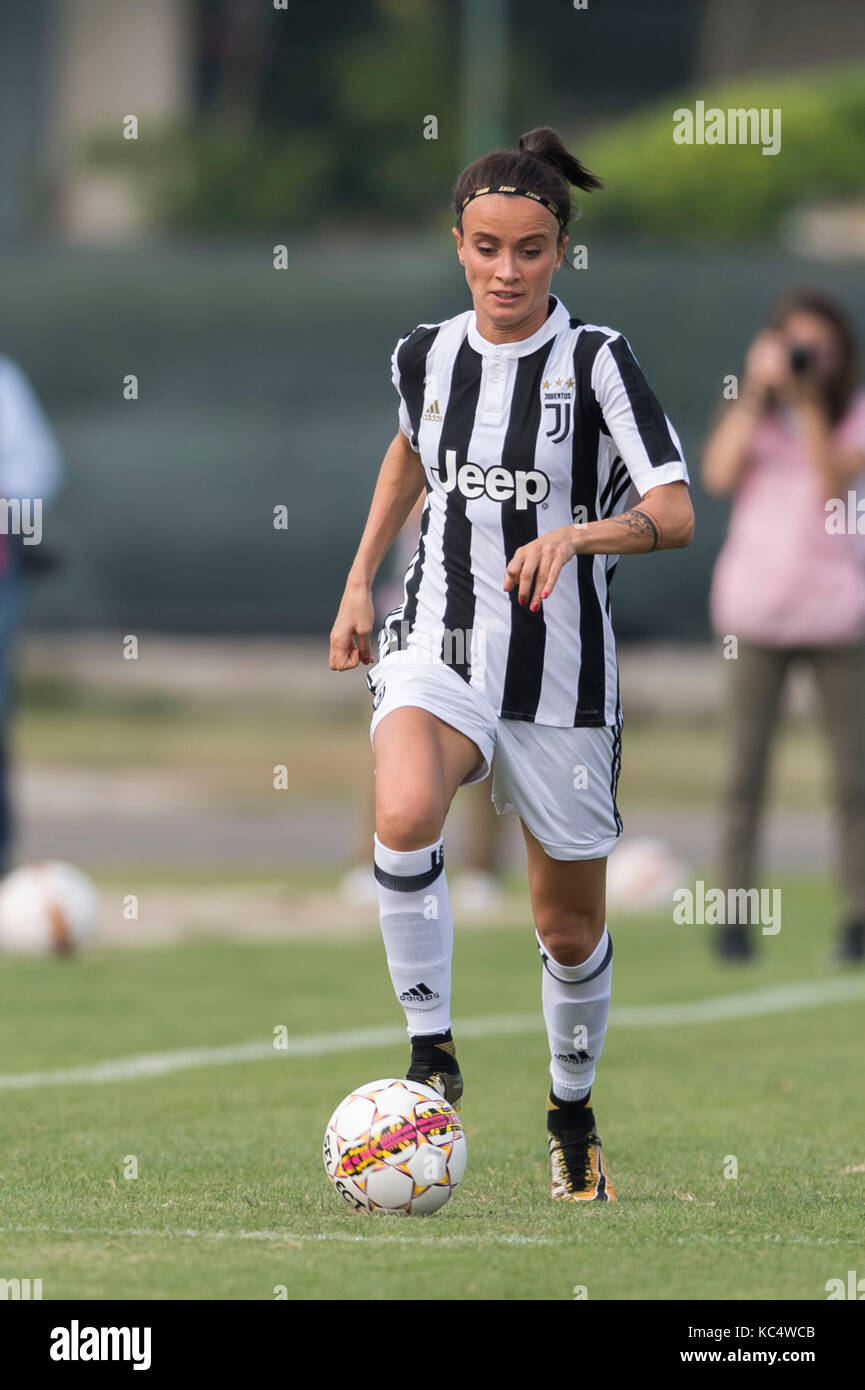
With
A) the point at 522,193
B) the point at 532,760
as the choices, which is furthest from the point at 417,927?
the point at 522,193

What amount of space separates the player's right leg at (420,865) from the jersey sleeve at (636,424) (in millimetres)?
702

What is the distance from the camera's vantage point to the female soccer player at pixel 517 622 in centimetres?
492

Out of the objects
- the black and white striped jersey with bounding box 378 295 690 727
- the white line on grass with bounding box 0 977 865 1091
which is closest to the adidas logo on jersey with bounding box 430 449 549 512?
the black and white striped jersey with bounding box 378 295 690 727

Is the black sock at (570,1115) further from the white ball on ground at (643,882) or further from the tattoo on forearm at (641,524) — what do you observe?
the white ball on ground at (643,882)

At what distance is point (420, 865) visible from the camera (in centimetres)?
489

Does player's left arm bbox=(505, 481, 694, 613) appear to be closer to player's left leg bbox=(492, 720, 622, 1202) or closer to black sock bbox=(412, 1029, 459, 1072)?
player's left leg bbox=(492, 720, 622, 1202)

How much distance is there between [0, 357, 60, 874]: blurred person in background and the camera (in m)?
9.86

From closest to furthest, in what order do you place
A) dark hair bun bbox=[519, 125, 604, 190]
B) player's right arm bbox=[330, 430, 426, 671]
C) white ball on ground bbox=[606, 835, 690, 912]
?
dark hair bun bbox=[519, 125, 604, 190] → player's right arm bbox=[330, 430, 426, 671] → white ball on ground bbox=[606, 835, 690, 912]

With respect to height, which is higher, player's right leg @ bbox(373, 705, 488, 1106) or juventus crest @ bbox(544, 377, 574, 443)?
juventus crest @ bbox(544, 377, 574, 443)

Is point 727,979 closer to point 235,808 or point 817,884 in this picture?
point 817,884

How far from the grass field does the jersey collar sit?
1.88 meters

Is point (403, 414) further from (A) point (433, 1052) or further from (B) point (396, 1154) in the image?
(B) point (396, 1154)
